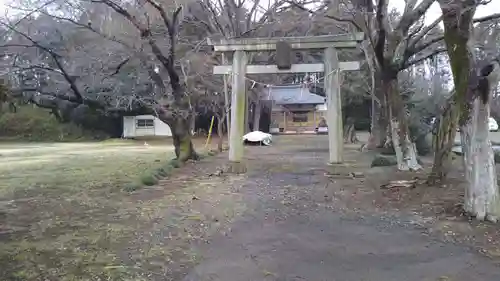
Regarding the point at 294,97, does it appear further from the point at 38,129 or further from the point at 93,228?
the point at 93,228

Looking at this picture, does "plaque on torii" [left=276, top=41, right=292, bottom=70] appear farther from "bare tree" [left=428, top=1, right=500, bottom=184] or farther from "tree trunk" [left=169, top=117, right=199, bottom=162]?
"bare tree" [left=428, top=1, right=500, bottom=184]

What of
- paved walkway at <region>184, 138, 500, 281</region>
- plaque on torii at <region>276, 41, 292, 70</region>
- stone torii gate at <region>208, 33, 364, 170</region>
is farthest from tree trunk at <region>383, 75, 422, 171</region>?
paved walkway at <region>184, 138, 500, 281</region>

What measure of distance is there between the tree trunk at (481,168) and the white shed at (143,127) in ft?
100

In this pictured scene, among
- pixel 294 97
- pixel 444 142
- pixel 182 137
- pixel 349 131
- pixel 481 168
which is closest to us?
pixel 481 168

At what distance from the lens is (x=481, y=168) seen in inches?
218

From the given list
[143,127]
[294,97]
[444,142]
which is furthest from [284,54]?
[143,127]

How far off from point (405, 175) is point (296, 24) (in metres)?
9.72

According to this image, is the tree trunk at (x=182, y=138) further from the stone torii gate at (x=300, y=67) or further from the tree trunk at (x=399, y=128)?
the tree trunk at (x=399, y=128)

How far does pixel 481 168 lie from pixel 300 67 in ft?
19.0

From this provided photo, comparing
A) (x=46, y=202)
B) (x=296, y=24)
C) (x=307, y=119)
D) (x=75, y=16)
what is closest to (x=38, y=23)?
(x=75, y=16)

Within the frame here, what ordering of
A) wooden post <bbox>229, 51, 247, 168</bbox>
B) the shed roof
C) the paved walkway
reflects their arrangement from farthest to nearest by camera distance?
1. the shed roof
2. wooden post <bbox>229, 51, 247, 168</bbox>
3. the paved walkway

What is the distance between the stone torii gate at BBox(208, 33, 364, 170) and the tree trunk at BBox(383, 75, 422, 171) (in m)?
0.97

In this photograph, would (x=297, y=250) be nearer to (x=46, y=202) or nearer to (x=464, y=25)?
(x=464, y=25)

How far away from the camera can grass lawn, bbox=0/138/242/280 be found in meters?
4.18
